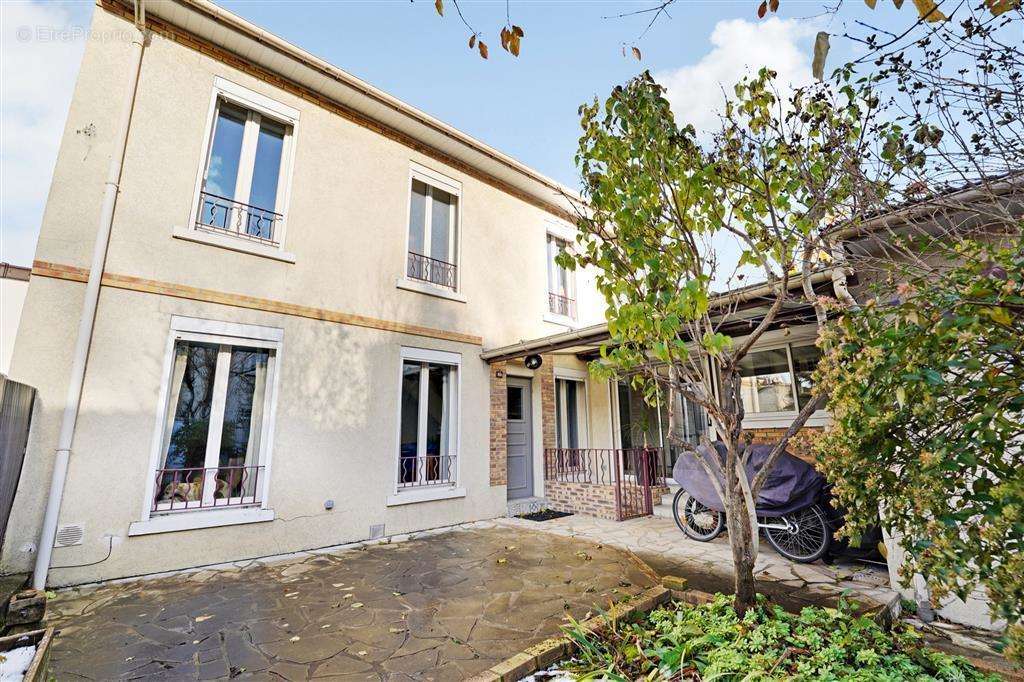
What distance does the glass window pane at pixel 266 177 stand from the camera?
237 inches

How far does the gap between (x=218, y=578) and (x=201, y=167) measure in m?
4.82

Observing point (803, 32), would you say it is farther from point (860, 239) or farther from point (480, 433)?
point (480, 433)

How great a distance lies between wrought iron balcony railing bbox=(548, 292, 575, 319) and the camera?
9.82 m

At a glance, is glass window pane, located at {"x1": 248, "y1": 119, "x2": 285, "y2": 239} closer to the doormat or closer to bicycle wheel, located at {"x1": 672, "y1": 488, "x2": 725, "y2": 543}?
the doormat

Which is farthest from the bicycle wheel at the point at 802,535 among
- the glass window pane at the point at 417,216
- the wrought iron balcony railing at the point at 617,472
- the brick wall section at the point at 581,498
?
the glass window pane at the point at 417,216

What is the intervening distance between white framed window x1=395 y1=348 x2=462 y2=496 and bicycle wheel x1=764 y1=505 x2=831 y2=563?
4525 millimetres

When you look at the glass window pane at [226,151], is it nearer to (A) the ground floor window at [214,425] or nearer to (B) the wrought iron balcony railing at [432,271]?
(A) the ground floor window at [214,425]

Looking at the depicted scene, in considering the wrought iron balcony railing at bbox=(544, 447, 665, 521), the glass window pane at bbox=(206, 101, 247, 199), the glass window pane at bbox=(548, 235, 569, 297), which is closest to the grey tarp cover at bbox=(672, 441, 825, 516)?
the wrought iron balcony railing at bbox=(544, 447, 665, 521)

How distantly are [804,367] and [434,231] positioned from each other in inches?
254

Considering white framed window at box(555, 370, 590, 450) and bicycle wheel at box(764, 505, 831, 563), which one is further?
white framed window at box(555, 370, 590, 450)

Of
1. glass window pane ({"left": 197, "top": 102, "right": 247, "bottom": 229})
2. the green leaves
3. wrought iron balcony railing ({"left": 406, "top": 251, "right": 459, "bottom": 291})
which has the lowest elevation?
the green leaves

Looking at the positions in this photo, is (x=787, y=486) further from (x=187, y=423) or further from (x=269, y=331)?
(x=187, y=423)

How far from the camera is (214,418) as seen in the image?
533cm

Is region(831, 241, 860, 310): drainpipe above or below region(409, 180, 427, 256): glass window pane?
below
